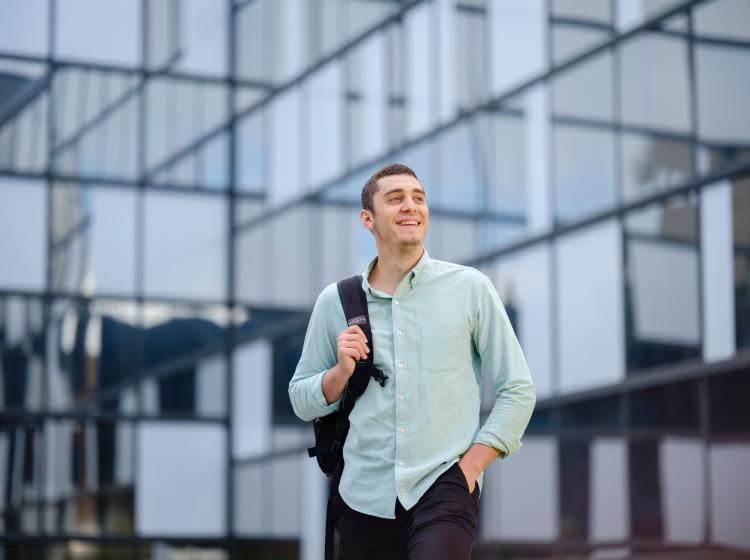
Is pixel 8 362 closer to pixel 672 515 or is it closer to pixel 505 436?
pixel 672 515

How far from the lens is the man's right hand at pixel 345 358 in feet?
12.4

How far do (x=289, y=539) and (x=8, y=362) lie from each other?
385cm

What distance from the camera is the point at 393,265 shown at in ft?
13.1

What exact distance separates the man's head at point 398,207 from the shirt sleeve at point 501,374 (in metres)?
0.23

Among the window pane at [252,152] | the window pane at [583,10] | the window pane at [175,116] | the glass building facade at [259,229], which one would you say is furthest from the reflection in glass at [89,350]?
the window pane at [583,10]

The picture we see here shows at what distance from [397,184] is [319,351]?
1.71ft

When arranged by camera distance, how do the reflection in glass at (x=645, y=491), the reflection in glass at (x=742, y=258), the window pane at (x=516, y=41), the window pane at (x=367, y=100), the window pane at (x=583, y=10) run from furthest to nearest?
the window pane at (x=367, y=100), the window pane at (x=516, y=41), the window pane at (x=583, y=10), the reflection in glass at (x=645, y=491), the reflection in glass at (x=742, y=258)

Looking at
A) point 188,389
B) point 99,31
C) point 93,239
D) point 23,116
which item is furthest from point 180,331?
point 99,31

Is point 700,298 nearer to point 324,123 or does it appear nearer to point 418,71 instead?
point 418,71

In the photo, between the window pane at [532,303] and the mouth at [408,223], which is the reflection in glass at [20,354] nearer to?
the window pane at [532,303]

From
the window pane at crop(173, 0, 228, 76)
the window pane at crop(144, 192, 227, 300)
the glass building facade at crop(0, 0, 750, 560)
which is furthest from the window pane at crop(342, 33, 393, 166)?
the window pane at crop(144, 192, 227, 300)

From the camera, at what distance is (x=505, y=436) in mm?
3785

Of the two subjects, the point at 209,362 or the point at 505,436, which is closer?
the point at 505,436

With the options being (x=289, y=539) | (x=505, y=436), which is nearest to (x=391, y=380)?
(x=505, y=436)
